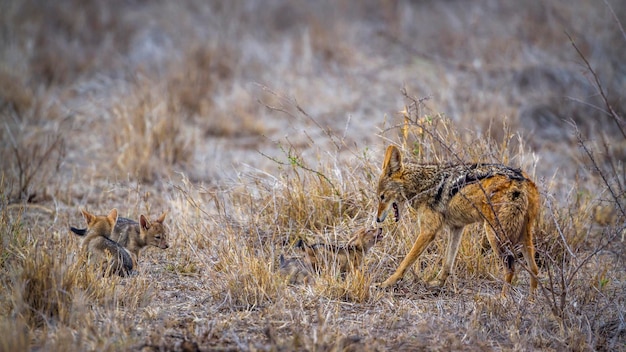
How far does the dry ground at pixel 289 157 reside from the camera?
505 cm

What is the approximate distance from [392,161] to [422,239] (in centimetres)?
62

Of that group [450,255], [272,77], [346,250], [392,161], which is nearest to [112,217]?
[346,250]

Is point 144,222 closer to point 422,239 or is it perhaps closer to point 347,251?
point 347,251

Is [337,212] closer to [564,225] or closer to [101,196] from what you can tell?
[564,225]

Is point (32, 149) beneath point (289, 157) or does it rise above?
beneath

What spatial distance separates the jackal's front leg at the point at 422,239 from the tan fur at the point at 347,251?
1.15 ft

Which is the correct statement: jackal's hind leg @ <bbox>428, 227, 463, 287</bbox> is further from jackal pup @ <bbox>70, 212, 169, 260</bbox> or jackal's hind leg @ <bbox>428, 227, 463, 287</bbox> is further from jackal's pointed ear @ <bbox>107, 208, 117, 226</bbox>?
jackal's pointed ear @ <bbox>107, 208, 117, 226</bbox>

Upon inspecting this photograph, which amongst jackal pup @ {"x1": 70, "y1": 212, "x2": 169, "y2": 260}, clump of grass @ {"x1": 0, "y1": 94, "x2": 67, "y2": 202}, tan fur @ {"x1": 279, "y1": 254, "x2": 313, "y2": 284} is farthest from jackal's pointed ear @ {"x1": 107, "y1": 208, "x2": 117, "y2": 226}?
tan fur @ {"x1": 279, "y1": 254, "x2": 313, "y2": 284}

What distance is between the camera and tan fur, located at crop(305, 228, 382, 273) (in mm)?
6008

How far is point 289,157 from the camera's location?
6566 mm

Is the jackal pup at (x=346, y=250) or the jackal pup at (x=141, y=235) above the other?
the jackal pup at (x=346, y=250)

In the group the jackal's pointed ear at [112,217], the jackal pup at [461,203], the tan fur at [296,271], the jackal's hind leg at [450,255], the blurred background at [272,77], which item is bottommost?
the tan fur at [296,271]

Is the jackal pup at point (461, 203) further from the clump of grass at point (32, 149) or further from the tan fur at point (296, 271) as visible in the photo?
the clump of grass at point (32, 149)

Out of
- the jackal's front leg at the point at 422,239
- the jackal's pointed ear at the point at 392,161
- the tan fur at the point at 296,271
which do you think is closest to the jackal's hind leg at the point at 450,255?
the jackal's front leg at the point at 422,239
